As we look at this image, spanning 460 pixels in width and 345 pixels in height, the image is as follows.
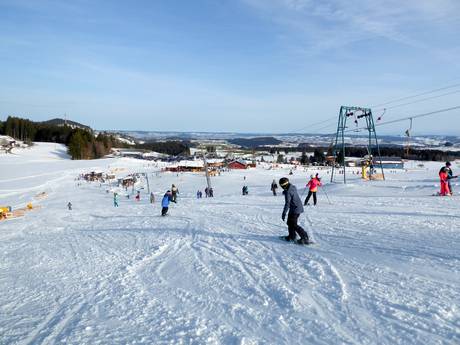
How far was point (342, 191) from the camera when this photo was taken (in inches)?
940

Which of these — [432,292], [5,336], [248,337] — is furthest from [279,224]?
[5,336]

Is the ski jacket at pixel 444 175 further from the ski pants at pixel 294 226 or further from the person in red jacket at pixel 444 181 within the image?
the ski pants at pixel 294 226

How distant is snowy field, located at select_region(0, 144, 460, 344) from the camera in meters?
4.78

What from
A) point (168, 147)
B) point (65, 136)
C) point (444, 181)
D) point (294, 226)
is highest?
point (65, 136)

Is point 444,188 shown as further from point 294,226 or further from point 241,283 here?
point 241,283

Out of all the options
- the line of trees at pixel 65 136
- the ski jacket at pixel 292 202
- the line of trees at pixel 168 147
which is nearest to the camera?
the ski jacket at pixel 292 202

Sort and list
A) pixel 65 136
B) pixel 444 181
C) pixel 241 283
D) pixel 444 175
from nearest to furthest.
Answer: pixel 241 283
pixel 444 175
pixel 444 181
pixel 65 136

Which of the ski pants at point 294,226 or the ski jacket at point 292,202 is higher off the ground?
the ski jacket at point 292,202

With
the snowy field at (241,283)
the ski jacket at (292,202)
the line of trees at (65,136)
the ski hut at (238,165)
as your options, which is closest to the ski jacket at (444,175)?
the snowy field at (241,283)

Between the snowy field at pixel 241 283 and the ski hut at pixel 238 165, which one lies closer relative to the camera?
the snowy field at pixel 241 283

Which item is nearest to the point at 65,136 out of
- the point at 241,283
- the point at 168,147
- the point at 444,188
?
the point at 168,147

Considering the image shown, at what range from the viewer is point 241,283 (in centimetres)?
652

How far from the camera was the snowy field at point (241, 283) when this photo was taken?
4777 millimetres

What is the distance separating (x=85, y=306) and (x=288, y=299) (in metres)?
3.13
